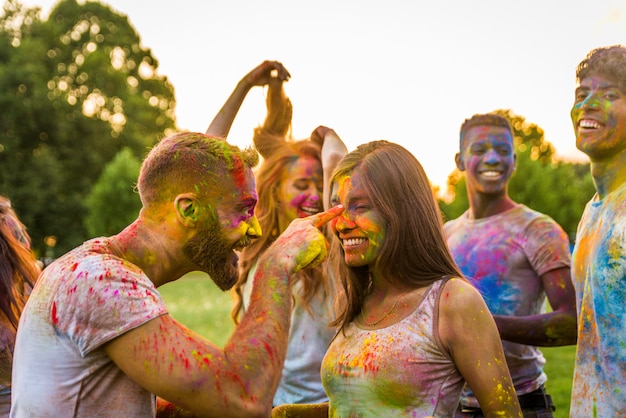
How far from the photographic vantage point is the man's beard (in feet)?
8.33

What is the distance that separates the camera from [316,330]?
3.98 meters

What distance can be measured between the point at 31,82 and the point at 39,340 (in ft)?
114

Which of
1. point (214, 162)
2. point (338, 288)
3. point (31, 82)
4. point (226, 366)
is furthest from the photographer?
point (31, 82)

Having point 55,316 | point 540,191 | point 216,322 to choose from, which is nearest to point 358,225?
point 55,316

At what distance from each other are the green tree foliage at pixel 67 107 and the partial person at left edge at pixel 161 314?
33377 millimetres

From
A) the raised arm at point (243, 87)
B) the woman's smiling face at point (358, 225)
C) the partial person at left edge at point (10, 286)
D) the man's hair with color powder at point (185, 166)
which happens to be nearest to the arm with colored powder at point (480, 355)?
the woman's smiling face at point (358, 225)

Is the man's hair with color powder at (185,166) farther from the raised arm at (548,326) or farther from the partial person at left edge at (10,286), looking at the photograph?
the raised arm at (548,326)

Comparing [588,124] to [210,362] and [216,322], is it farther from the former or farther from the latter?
[216,322]

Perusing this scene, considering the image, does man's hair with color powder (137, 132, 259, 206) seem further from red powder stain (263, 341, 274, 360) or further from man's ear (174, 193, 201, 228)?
red powder stain (263, 341, 274, 360)

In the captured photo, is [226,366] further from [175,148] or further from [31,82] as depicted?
[31,82]

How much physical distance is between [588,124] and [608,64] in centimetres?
28

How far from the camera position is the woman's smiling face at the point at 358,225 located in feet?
9.43

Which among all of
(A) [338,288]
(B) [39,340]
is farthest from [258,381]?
(A) [338,288]

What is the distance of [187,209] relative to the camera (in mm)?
2516
